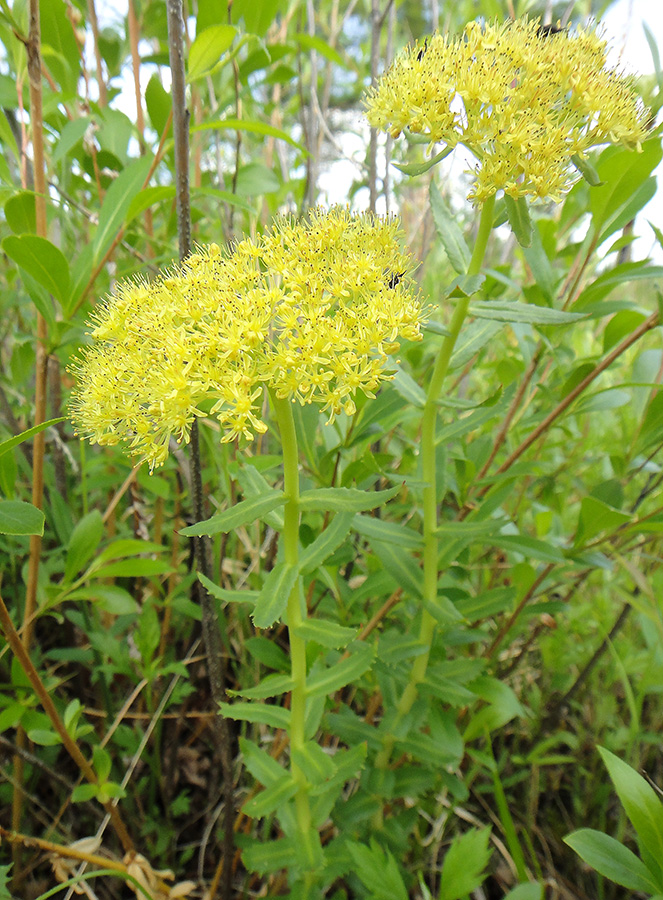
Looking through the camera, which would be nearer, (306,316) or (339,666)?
(306,316)

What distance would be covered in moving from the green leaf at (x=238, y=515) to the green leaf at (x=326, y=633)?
0.69 feet

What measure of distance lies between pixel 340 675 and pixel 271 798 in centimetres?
23

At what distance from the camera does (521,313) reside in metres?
0.96

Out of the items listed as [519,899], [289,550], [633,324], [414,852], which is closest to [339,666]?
[289,550]

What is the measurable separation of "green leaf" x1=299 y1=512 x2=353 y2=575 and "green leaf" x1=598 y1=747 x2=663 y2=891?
48 cm

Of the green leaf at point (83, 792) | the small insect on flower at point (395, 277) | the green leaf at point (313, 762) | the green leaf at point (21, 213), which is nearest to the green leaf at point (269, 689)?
the green leaf at point (313, 762)

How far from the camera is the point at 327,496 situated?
869 millimetres

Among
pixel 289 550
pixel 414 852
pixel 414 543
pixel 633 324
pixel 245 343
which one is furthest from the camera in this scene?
pixel 414 852

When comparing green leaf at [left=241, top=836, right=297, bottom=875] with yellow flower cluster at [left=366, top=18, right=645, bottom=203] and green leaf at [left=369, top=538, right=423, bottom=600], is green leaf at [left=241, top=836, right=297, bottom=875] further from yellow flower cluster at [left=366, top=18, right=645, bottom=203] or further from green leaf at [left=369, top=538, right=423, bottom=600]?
yellow flower cluster at [left=366, top=18, right=645, bottom=203]

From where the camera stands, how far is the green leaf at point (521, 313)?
915 millimetres

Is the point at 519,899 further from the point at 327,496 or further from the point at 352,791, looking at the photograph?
the point at 327,496

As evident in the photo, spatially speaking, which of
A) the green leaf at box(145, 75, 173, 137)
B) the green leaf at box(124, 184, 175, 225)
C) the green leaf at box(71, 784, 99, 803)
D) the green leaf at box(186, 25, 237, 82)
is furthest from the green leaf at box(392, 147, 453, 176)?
the green leaf at box(71, 784, 99, 803)

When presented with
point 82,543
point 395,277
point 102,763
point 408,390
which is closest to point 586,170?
point 395,277

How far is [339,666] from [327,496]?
33 centimetres
